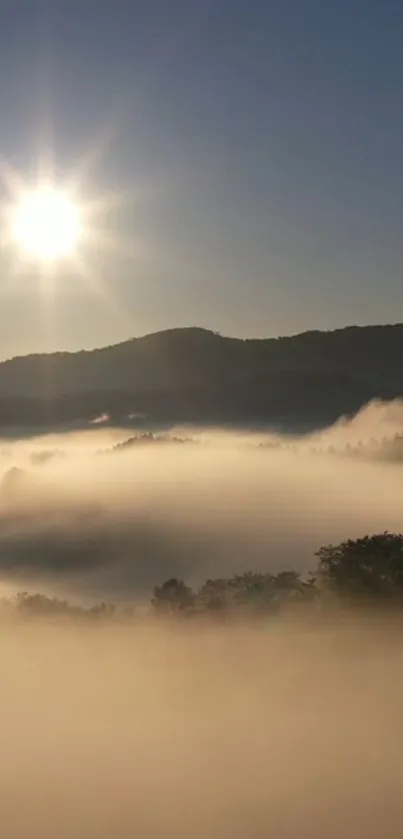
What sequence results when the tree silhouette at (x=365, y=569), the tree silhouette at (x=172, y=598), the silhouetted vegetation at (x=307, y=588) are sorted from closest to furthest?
1. the tree silhouette at (x=365, y=569)
2. the silhouetted vegetation at (x=307, y=588)
3. the tree silhouette at (x=172, y=598)

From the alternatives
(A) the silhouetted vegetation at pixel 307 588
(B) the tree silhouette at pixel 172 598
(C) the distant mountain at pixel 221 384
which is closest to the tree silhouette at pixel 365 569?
(A) the silhouetted vegetation at pixel 307 588

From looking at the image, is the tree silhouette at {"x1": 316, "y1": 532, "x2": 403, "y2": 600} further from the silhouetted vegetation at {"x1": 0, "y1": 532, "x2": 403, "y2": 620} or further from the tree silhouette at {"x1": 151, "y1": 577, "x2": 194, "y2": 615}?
the tree silhouette at {"x1": 151, "y1": 577, "x2": 194, "y2": 615}

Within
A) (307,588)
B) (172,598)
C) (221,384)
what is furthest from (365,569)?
(221,384)

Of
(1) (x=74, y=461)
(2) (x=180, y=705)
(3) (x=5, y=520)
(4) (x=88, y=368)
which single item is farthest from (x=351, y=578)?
(1) (x=74, y=461)

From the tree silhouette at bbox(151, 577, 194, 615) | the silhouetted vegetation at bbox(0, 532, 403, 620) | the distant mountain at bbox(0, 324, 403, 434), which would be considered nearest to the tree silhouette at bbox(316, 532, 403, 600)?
the silhouetted vegetation at bbox(0, 532, 403, 620)

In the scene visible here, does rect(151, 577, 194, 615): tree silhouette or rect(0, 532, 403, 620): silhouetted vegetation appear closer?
rect(0, 532, 403, 620): silhouetted vegetation

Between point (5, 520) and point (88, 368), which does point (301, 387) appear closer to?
point (88, 368)

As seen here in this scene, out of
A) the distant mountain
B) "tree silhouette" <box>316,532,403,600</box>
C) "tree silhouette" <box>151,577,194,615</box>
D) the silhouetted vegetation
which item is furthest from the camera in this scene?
the distant mountain

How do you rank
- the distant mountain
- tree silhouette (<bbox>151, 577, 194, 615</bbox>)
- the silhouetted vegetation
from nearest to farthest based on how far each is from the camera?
the silhouetted vegetation < tree silhouette (<bbox>151, 577, 194, 615</bbox>) < the distant mountain

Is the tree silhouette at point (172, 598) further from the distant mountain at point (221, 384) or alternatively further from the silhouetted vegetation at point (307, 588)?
the distant mountain at point (221, 384)
